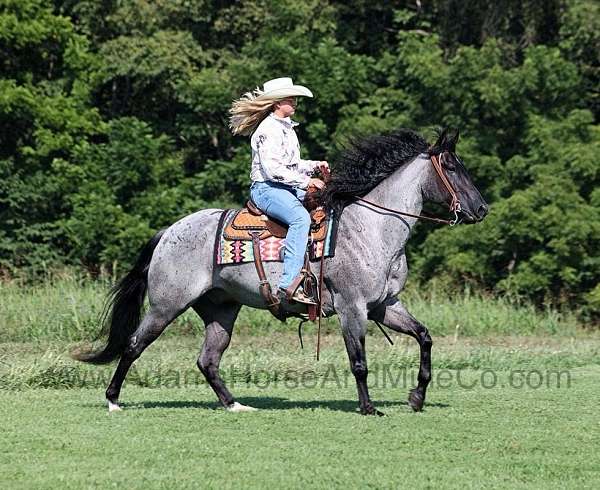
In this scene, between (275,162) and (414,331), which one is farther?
(414,331)

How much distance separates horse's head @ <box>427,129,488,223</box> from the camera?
32.9ft

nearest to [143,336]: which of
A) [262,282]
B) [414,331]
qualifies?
[262,282]

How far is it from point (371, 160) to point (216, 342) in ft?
7.03

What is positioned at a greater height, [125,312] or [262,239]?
[262,239]

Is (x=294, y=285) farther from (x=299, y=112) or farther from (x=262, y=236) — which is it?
(x=299, y=112)

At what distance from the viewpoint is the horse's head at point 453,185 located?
10.0 m

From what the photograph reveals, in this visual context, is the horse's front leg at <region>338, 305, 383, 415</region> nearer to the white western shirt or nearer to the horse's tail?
the white western shirt

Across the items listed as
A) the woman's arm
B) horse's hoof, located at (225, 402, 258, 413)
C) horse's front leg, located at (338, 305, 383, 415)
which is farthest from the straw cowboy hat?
horse's hoof, located at (225, 402, 258, 413)

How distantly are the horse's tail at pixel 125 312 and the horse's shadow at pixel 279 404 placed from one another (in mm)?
509

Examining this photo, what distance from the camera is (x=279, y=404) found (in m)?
10.7

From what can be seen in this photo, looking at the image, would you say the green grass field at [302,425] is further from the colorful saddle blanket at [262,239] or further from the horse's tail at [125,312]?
the colorful saddle blanket at [262,239]

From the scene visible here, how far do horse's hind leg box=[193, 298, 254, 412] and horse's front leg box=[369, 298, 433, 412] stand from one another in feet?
4.52

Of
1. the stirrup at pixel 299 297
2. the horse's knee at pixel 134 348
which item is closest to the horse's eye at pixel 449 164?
the stirrup at pixel 299 297

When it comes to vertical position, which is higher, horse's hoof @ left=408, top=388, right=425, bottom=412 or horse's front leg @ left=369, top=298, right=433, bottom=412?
Result: horse's front leg @ left=369, top=298, right=433, bottom=412
